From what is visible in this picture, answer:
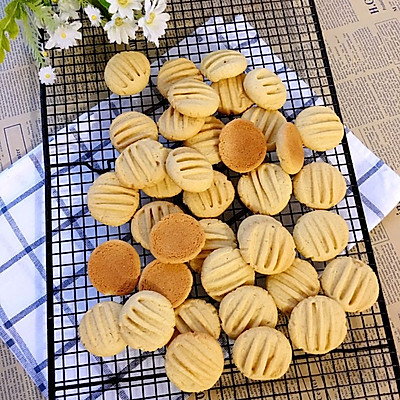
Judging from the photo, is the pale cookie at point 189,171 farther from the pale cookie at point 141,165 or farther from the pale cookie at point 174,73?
the pale cookie at point 174,73

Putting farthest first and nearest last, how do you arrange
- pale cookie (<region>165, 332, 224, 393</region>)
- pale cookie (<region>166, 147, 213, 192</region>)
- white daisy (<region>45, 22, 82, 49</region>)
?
white daisy (<region>45, 22, 82, 49</region>), pale cookie (<region>166, 147, 213, 192</region>), pale cookie (<region>165, 332, 224, 393</region>)

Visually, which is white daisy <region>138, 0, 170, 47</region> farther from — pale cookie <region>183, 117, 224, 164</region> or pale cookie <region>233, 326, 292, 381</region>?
pale cookie <region>233, 326, 292, 381</region>

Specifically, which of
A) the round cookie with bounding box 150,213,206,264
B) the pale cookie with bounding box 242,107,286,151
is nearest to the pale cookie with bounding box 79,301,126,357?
the round cookie with bounding box 150,213,206,264

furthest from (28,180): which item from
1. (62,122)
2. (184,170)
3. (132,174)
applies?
(184,170)

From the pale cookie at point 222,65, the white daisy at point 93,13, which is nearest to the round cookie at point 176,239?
the pale cookie at point 222,65

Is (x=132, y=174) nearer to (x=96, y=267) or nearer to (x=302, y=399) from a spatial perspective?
(x=96, y=267)
